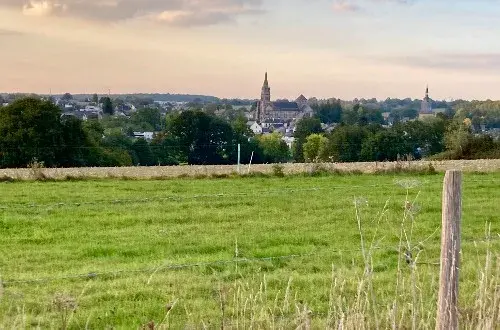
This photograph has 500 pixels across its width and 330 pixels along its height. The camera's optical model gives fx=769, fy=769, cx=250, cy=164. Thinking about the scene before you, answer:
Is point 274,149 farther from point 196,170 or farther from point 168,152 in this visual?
point 196,170

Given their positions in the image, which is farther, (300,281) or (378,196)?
(378,196)

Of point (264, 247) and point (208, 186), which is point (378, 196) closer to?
point (208, 186)

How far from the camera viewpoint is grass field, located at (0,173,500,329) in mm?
6418

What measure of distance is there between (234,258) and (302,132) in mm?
58602

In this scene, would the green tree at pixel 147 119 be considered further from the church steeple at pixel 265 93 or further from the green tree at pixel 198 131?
the church steeple at pixel 265 93

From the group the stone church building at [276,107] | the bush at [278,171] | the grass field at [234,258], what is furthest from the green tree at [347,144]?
the stone church building at [276,107]

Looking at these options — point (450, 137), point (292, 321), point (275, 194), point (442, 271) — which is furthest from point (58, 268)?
point (450, 137)

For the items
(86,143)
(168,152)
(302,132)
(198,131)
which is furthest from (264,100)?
(168,152)

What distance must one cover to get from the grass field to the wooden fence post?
0.97 feet

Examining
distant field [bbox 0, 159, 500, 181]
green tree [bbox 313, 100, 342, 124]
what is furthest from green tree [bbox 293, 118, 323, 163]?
green tree [bbox 313, 100, 342, 124]

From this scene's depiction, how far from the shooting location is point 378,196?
17.4m

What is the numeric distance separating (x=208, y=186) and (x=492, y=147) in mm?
17577

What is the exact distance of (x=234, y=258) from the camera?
9867 millimetres

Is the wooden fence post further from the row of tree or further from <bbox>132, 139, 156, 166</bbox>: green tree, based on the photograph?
<bbox>132, 139, 156, 166</bbox>: green tree
